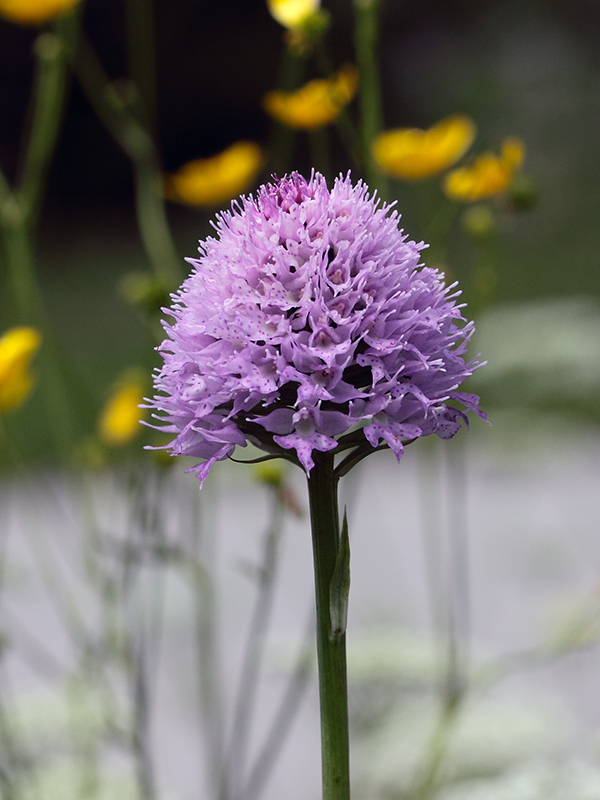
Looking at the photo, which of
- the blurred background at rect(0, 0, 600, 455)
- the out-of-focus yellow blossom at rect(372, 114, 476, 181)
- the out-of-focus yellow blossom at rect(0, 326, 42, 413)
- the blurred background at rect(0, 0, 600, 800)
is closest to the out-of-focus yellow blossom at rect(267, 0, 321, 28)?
the blurred background at rect(0, 0, 600, 800)

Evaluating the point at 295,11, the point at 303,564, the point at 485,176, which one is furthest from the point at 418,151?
the point at 303,564

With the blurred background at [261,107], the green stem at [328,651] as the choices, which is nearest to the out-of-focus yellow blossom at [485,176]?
the green stem at [328,651]

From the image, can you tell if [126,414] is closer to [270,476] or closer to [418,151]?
[270,476]

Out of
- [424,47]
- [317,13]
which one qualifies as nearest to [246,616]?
[317,13]

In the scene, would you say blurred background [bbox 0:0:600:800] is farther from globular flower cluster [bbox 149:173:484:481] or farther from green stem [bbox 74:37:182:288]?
globular flower cluster [bbox 149:173:484:481]

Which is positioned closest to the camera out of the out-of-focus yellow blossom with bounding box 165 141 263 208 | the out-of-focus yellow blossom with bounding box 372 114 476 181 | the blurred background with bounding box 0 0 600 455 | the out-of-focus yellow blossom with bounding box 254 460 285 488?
the out-of-focus yellow blossom with bounding box 254 460 285 488

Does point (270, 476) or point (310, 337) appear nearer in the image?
point (310, 337)
